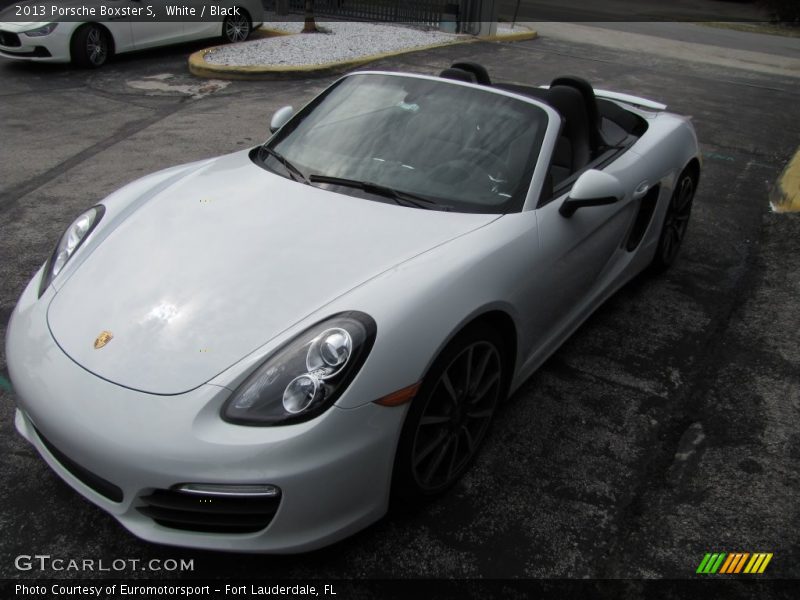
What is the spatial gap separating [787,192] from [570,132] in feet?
11.0

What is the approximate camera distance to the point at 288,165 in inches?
132

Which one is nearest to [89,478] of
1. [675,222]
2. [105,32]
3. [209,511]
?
[209,511]

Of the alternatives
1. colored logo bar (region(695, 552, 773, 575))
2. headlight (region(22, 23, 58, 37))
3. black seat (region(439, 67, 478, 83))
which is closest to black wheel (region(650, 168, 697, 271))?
black seat (region(439, 67, 478, 83))

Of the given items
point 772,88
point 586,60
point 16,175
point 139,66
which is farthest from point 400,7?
point 16,175

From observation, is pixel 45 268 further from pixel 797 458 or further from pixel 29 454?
pixel 797 458

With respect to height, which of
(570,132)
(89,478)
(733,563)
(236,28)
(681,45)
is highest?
(681,45)

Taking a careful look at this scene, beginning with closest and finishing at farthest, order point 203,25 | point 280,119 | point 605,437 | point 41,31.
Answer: point 605,437 < point 280,119 < point 41,31 < point 203,25

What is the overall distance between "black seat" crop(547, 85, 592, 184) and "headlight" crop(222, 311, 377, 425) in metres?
1.56

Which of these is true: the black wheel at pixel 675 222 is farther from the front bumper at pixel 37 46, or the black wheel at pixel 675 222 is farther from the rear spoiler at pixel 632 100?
the front bumper at pixel 37 46

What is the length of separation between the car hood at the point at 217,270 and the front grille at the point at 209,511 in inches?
12.4

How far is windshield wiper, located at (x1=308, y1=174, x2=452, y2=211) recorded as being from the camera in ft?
9.73

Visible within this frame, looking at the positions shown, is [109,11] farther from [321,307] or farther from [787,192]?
[321,307]

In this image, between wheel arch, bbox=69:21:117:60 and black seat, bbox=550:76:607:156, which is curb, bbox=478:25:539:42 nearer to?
wheel arch, bbox=69:21:117:60

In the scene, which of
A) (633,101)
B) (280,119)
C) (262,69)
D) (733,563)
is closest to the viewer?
(733,563)
